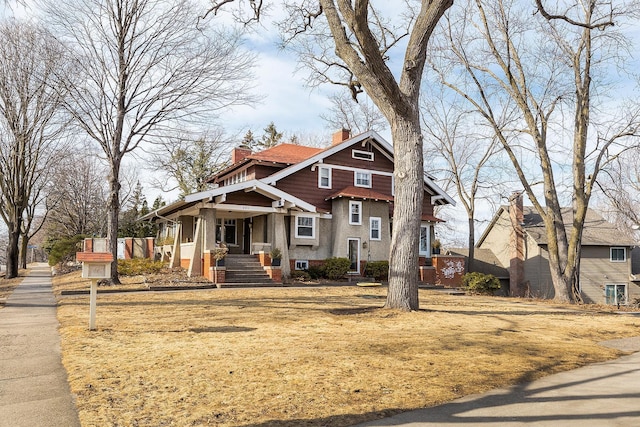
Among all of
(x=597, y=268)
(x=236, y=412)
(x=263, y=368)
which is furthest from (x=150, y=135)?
(x=597, y=268)

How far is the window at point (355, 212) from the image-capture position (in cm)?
2548

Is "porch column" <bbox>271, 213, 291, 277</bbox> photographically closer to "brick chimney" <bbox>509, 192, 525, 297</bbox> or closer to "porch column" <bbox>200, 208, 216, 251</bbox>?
"porch column" <bbox>200, 208, 216, 251</bbox>

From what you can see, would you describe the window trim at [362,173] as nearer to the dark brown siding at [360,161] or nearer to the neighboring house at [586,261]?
the dark brown siding at [360,161]

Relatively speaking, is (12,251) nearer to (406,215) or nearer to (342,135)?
(342,135)

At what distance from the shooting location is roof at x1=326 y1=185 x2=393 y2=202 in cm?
2497

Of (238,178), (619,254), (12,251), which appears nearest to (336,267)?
(238,178)

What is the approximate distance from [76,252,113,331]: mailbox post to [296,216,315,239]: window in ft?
50.4

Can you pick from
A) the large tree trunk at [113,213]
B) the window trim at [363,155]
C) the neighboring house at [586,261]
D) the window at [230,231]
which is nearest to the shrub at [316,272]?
the window at [230,231]

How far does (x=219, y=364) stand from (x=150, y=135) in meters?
14.8

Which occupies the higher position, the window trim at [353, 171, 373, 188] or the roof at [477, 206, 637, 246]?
the window trim at [353, 171, 373, 188]

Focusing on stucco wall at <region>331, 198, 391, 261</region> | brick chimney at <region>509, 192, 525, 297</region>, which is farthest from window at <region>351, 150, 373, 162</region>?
brick chimney at <region>509, 192, 525, 297</region>

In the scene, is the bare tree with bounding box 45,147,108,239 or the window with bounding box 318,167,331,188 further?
the bare tree with bounding box 45,147,108,239

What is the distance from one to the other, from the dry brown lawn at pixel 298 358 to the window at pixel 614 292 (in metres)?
25.0

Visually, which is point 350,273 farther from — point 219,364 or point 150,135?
point 219,364
